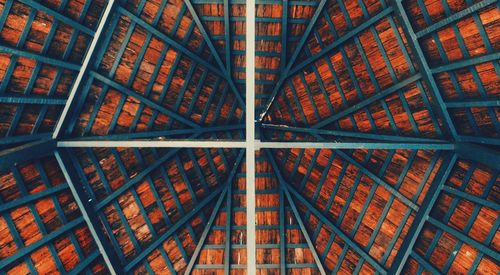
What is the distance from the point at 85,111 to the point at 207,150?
3.63m

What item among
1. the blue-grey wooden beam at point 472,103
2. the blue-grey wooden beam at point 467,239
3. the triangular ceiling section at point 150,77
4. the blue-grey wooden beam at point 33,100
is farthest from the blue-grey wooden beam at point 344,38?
the blue-grey wooden beam at point 33,100

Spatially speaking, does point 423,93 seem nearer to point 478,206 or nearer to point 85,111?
point 478,206

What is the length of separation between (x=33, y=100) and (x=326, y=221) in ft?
27.4

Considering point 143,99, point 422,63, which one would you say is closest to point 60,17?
point 143,99

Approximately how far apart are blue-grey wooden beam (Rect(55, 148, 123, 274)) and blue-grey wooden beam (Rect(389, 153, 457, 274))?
294 inches

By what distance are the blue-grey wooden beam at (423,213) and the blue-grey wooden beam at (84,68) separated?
8742 millimetres

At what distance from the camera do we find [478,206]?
292 inches

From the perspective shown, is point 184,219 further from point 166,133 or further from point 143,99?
point 143,99

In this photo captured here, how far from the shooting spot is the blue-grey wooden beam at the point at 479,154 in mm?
6422

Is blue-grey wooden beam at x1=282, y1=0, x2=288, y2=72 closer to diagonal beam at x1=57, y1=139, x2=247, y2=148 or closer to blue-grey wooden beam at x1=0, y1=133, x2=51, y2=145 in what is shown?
diagonal beam at x1=57, y1=139, x2=247, y2=148

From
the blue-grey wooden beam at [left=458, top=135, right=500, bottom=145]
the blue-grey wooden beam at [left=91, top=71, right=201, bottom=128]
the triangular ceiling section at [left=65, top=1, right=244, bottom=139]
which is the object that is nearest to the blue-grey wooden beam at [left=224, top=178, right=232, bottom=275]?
the triangular ceiling section at [left=65, top=1, right=244, bottom=139]

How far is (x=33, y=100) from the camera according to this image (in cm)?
726

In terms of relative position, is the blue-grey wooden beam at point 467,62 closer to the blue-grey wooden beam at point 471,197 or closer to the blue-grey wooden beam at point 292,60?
the blue-grey wooden beam at point 471,197

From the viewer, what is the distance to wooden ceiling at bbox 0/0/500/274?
7188 millimetres
